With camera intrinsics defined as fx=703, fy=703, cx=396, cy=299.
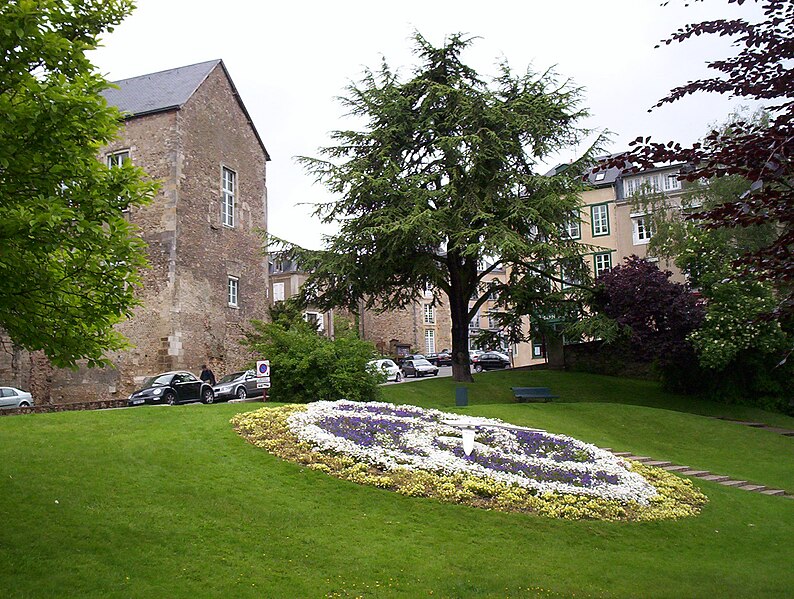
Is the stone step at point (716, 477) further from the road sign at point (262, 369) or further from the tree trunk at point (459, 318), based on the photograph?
the tree trunk at point (459, 318)

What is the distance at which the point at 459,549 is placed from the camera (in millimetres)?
9391

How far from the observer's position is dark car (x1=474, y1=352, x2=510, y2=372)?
169 ft

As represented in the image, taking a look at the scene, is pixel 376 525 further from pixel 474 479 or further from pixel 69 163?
pixel 69 163

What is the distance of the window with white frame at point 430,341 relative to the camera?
7081 centimetres

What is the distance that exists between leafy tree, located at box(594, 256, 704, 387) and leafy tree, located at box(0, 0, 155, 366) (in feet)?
78.7

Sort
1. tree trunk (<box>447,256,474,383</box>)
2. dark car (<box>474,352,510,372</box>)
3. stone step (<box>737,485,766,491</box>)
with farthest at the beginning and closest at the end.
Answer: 1. dark car (<box>474,352,510,372</box>)
2. tree trunk (<box>447,256,474,383</box>)
3. stone step (<box>737,485,766,491</box>)

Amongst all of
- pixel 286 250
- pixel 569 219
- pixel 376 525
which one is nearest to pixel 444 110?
pixel 569 219

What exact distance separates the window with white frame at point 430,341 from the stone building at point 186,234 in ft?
118

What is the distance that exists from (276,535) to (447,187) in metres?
19.8

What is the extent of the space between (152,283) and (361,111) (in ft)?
38.7

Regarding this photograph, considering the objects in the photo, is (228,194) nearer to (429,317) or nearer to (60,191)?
(60,191)

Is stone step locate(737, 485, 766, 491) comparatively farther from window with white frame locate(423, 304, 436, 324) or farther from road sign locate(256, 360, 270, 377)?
window with white frame locate(423, 304, 436, 324)

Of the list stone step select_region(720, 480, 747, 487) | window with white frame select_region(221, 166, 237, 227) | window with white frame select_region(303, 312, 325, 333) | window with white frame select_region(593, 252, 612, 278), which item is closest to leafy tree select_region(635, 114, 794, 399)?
stone step select_region(720, 480, 747, 487)

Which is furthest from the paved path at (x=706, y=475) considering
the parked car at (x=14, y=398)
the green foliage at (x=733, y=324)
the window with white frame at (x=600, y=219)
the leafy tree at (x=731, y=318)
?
the window with white frame at (x=600, y=219)
